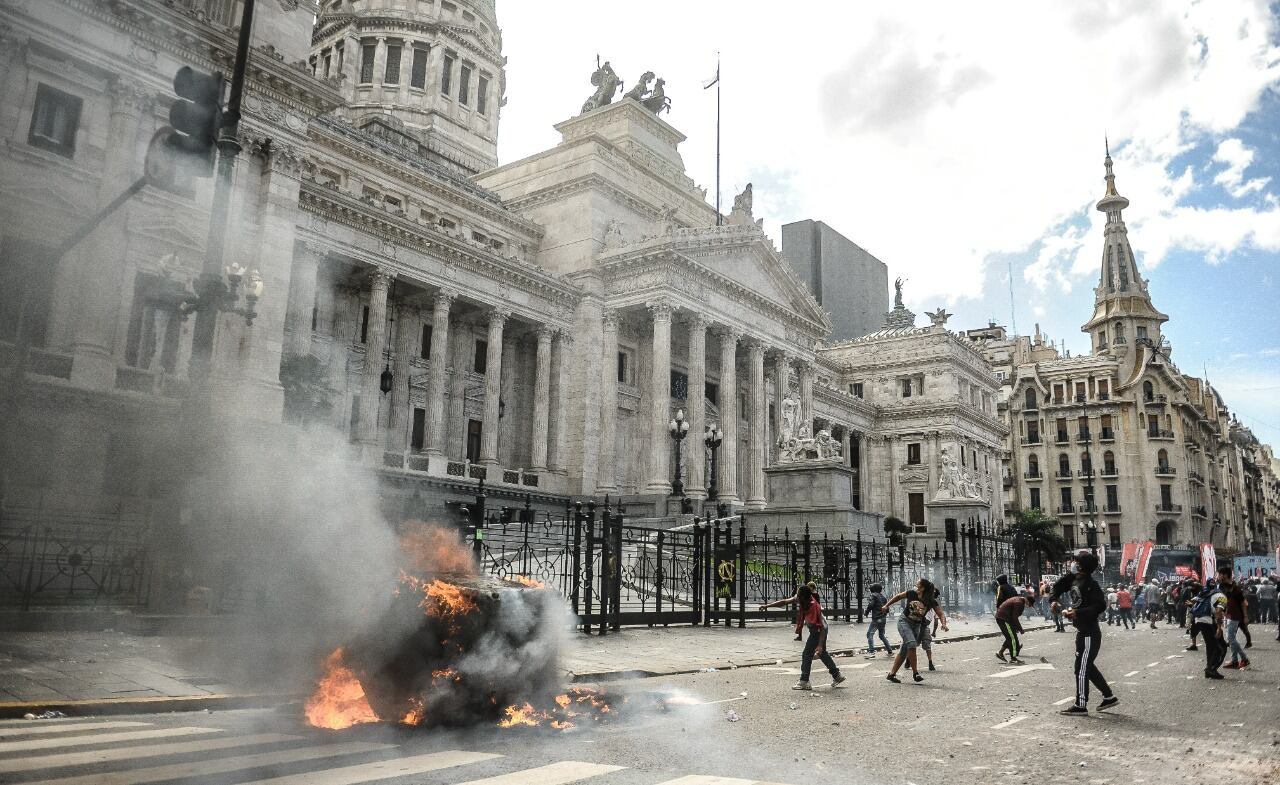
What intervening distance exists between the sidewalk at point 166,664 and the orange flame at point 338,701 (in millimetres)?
1396

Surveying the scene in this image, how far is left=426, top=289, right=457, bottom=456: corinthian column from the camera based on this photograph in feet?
109

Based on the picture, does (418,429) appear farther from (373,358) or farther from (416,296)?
(416,296)

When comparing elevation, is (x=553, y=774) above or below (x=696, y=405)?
below

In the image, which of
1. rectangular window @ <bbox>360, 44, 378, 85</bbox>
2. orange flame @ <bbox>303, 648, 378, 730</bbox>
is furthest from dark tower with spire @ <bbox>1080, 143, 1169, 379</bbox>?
orange flame @ <bbox>303, 648, 378, 730</bbox>

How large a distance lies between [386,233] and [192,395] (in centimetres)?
1823

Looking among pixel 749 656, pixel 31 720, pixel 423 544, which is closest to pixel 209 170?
pixel 423 544

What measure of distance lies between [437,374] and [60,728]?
87.5ft

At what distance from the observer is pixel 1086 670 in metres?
9.37

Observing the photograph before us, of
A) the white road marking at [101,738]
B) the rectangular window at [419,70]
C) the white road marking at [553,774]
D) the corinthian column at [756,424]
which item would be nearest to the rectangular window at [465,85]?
the rectangular window at [419,70]

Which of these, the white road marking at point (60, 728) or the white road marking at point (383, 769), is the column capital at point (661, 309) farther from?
the white road marking at point (383, 769)

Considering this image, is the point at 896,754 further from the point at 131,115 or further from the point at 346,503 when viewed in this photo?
the point at 131,115

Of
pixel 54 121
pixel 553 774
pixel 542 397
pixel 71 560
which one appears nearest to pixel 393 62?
pixel 542 397

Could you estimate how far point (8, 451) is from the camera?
16.0 meters

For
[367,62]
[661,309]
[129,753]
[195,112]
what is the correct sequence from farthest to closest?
[367,62]
[661,309]
[195,112]
[129,753]
